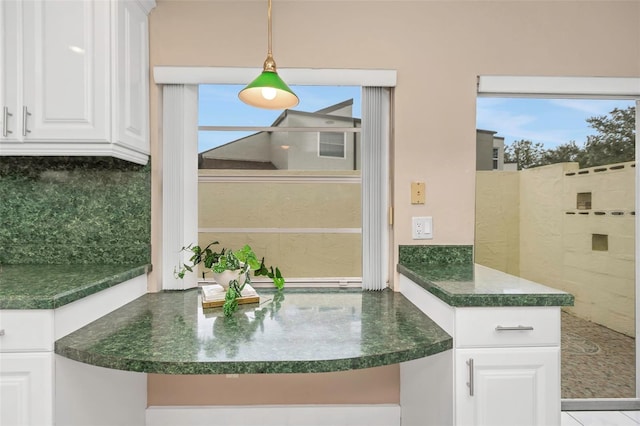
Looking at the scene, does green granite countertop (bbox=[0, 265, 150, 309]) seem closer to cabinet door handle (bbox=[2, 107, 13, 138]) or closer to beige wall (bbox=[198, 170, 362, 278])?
beige wall (bbox=[198, 170, 362, 278])

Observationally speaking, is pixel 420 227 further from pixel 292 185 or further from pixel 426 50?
pixel 426 50

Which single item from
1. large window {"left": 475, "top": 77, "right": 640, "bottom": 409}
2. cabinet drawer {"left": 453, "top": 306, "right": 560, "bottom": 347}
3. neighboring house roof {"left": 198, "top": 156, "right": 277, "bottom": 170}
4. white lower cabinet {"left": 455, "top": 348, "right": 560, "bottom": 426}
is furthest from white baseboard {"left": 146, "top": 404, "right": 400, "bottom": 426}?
neighboring house roof {"left": 198, "top": 156, "right": 277, "bottom": 170}

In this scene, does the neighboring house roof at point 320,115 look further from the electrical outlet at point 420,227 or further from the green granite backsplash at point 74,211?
the electrical outlet at point 420,227

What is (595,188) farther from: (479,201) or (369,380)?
(369,380)

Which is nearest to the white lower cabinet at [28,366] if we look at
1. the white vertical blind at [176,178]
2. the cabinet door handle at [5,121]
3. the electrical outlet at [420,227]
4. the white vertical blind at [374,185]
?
the white vertical blind at [176,178]

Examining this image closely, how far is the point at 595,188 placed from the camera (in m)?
2.47

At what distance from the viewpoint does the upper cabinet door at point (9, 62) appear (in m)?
1.53

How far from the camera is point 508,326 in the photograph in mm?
1282

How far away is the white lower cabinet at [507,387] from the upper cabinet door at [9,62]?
2207 millimetres

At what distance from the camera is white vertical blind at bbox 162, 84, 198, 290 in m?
1.94

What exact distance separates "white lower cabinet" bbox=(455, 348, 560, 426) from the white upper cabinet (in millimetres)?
1846

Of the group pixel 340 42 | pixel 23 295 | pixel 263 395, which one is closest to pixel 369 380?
pixel 263 395

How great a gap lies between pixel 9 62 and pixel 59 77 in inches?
8.9

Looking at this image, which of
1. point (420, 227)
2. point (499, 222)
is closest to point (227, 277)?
point (420, 227)
